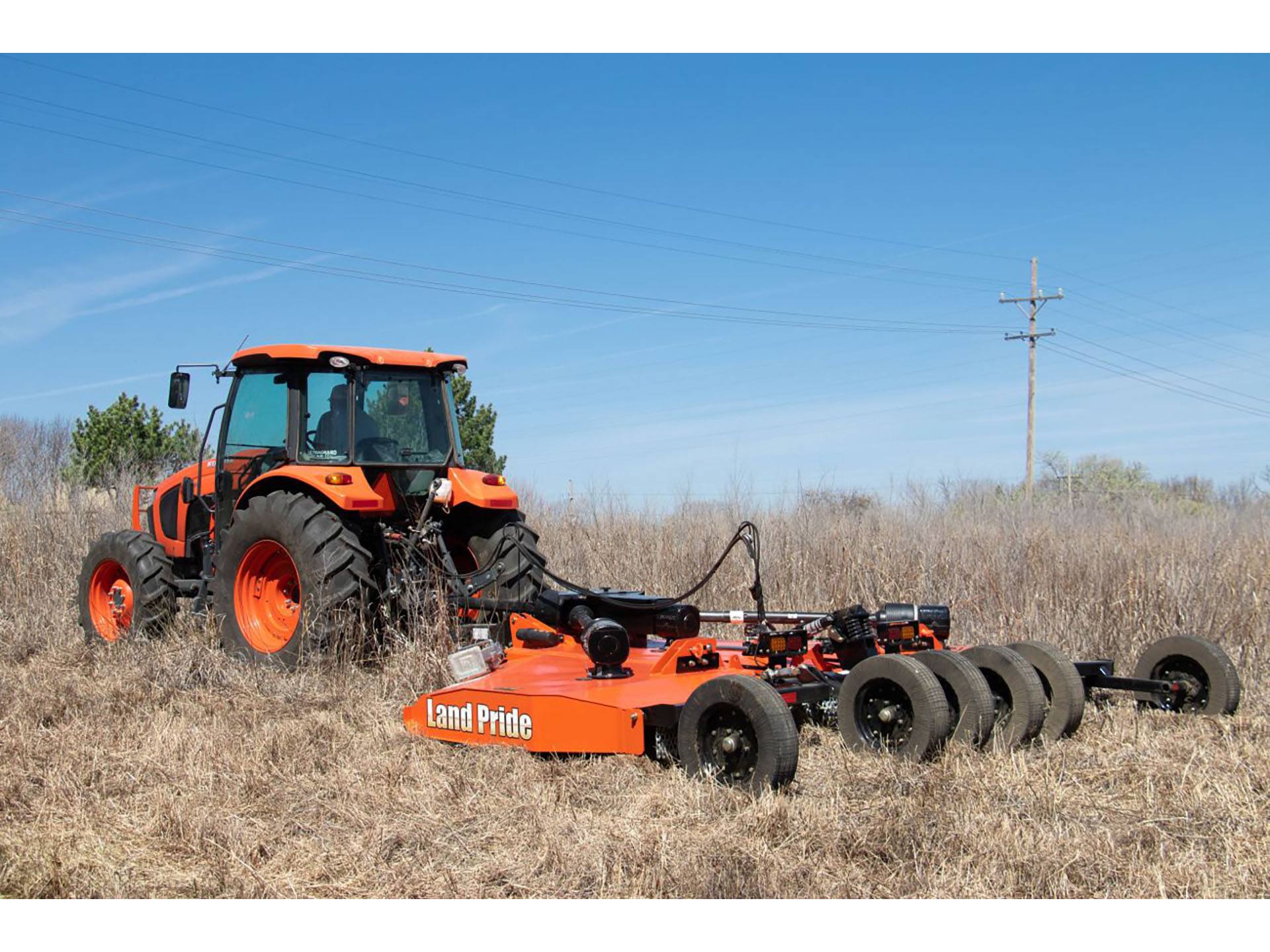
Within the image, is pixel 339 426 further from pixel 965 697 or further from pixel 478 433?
pixel 478 433

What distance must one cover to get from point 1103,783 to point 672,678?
1.86 m

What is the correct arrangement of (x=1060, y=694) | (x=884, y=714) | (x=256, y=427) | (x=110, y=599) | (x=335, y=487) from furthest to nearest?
(x=110, y=599)
(x=256, y=427)
(x=335, y=487)
(x=1060, y=694)
(x=884, y=714)

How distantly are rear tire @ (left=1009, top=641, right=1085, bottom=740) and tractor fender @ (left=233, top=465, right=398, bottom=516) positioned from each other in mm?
3923

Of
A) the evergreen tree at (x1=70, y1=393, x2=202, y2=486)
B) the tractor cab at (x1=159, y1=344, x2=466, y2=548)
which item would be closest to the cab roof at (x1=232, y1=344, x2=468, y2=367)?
the tractor cab at (x1=159, y1=344, x2=466, y2=548)

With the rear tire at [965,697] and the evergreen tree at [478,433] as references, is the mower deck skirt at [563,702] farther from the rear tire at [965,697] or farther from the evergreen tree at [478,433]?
the evergreen tree at [478,433]

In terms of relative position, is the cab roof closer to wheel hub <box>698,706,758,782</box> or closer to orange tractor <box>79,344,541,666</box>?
orange tractor <box>79,344,541,666</box>

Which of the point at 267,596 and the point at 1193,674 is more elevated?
the point at 267,596

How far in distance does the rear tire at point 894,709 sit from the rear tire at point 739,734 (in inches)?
21.7

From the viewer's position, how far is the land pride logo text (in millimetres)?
5320

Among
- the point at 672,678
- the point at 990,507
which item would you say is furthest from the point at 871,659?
the point at 990,507

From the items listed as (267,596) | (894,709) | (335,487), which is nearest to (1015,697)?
(894,709)

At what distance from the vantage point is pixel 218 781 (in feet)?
16.2

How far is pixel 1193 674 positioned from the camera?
6.17 metres

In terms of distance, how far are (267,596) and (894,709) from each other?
4503 mm
